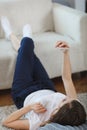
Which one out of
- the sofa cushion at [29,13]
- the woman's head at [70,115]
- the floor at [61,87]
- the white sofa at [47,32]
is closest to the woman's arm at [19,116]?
the woman's head at [70,115]

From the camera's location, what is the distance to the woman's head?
1571mm

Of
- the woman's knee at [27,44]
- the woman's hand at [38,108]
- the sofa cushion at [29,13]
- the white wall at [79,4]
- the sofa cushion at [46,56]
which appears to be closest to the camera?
the woman's hand at [38,108]

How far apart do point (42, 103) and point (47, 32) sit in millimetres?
1302

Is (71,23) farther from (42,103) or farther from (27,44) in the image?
(42,103)

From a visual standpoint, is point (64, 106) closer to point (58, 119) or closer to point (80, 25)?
point (58, 119)

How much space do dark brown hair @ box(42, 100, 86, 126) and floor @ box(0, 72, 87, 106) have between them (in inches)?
36.5

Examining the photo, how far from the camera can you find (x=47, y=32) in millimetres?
3053

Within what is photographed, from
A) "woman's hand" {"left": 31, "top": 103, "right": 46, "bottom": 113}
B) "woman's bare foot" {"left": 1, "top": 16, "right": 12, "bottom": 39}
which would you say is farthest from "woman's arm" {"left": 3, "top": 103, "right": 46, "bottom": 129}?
"woman's bare foot" {"left": 1, "top": 16, "right": 12, "bottom": 39}

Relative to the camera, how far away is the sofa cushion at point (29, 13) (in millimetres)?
2908

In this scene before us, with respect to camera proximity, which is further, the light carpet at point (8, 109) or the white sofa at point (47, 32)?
the white sofa at point (47, 32)

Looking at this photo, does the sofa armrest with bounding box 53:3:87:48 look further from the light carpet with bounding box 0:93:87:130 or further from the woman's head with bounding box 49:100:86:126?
the woman's head with bounding box 49:100:86:126

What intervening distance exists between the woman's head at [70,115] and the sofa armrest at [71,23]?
3.90ft

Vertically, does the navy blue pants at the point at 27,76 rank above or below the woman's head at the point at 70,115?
below

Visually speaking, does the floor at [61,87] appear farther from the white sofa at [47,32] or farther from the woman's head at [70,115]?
the woman's head at [70,115]
